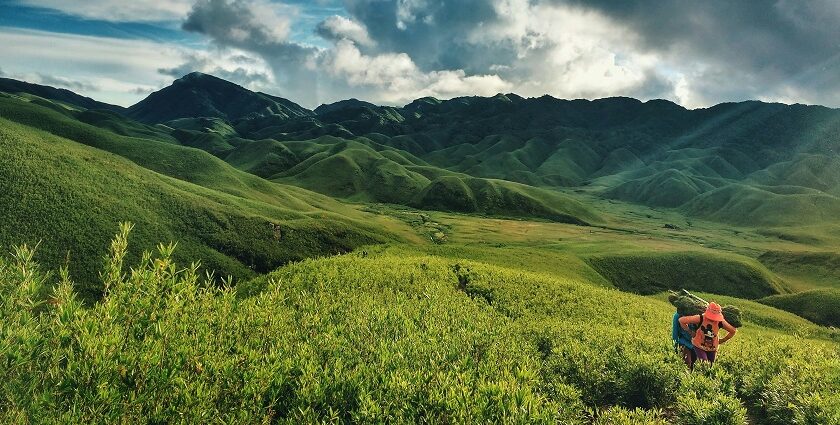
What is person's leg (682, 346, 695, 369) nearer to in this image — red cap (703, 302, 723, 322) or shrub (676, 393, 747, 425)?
red cap (703, 302, 723, 322)

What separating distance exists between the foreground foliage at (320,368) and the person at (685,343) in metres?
0.71

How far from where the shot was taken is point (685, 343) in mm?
20016

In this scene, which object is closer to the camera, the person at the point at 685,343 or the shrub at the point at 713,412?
the shrub at the point at 713,412

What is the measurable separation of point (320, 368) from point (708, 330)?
52.5 feet

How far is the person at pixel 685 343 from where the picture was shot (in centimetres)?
1977

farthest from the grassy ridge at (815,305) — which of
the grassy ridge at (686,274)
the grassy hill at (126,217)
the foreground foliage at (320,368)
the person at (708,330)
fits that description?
the grassy hill at (126,217)

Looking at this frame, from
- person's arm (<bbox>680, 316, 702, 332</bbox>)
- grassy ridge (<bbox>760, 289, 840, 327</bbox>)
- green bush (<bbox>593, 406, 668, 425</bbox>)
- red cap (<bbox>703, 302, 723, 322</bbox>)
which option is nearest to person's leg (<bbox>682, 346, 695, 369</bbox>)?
person's arm (<bbox>680, 316, 702, 332</bbox>)

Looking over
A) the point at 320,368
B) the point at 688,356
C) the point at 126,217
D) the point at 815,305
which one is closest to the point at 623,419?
the point at 320,368

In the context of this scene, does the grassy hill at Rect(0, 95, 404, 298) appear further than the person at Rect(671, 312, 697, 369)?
Yes

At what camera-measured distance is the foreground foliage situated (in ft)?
33.9

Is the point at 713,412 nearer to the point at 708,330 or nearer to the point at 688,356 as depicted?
the point at 708,330

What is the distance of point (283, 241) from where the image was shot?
314 ft

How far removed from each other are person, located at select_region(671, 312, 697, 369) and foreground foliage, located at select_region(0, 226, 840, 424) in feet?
2.32

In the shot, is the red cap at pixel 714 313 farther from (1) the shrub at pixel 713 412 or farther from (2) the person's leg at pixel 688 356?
(1) the shrub at pixel 713 412
